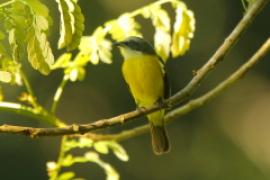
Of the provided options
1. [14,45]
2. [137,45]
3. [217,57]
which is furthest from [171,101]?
[137,45]

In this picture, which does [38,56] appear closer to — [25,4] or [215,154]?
[25,4]

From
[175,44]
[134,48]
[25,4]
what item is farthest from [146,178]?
[25,4]

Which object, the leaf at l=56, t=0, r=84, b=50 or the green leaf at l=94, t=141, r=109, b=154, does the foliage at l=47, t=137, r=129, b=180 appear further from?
the leaf at l=56, t=0, r=84, b=50

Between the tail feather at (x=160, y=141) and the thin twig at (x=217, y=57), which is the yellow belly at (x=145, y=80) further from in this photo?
the thin twig at (x=217, y=57)

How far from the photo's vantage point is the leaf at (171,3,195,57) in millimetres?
3746

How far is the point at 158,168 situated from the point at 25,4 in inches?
562

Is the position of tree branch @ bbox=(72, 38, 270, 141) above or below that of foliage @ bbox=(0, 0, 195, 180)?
below

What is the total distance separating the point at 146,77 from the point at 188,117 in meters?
12.3

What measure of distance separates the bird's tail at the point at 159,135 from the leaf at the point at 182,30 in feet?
3.54

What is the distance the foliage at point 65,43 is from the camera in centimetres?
263

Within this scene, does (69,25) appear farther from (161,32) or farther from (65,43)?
(161,32)

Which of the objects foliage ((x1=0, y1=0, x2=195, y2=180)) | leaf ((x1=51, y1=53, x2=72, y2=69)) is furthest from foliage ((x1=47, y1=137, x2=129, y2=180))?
leaf ((x1=51, y1=53, x2=72, y2=69))

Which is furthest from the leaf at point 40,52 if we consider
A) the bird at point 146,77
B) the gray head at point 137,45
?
the gray head at point 137,45

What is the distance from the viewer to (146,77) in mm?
4723
